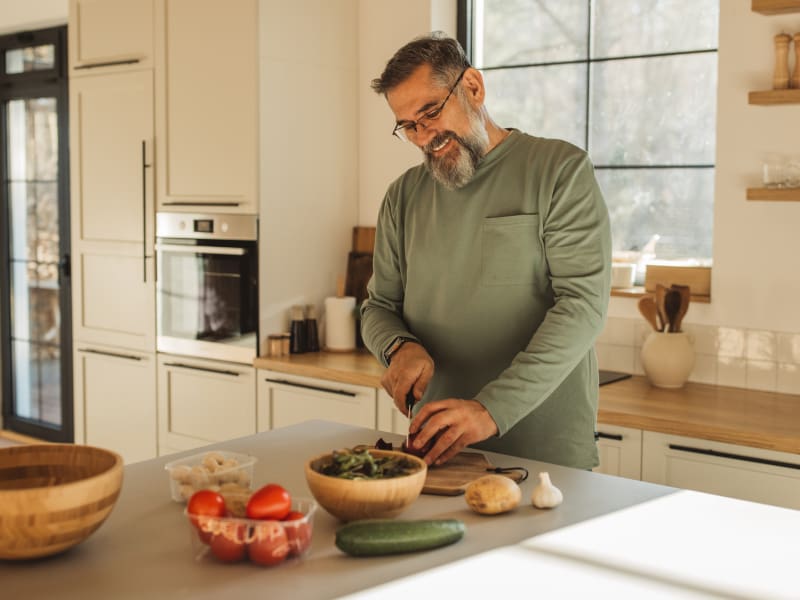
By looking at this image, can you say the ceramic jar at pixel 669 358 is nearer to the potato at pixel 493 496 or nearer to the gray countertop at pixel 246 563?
the gray countertop at pixel 246 563

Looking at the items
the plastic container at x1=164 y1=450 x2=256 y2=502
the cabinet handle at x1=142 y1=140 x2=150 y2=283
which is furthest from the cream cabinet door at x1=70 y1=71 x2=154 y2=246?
the plastic container at x1=164 y1=450 x2=256 y2=502

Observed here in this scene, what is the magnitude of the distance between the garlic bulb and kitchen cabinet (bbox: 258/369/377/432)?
6.34 feet

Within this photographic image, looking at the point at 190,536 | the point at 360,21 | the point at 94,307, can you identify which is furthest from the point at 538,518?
the point at 94,307

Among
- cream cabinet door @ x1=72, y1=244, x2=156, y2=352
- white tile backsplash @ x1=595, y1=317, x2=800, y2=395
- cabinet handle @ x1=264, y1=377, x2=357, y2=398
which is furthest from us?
cream cabinet door @ x1=72, y1=244, x2=156, y2=352

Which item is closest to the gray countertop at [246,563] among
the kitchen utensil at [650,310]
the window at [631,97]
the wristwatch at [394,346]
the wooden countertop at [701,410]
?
the wristwatch at [394,346]

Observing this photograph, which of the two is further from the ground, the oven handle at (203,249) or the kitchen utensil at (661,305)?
the oven handle at (203,249)

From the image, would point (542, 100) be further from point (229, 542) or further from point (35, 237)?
point (35, 237)

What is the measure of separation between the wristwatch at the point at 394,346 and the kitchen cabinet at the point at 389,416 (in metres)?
1.35

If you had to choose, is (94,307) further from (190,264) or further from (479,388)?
(479,388)

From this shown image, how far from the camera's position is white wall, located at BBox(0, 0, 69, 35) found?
539cm

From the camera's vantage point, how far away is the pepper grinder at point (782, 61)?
3.18m

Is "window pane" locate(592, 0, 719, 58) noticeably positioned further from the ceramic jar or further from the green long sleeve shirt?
the green long sleeve shirt

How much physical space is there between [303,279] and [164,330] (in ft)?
2.23

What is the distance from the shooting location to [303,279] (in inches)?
168
